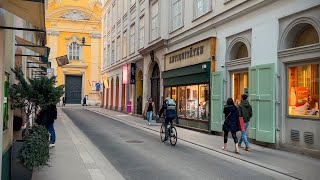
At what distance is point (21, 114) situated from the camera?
8.97 meters

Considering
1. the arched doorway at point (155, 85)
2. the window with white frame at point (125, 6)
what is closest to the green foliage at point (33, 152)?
the arched doorway at point (155, 85)

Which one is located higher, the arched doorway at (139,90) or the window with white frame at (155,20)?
the window with white frame at (155,20)

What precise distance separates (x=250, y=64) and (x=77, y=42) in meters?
47.2

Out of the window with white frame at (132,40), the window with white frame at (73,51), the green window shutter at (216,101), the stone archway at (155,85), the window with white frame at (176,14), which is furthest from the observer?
the window with white frame at (73,51)

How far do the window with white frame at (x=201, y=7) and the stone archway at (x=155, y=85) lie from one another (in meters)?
7.83

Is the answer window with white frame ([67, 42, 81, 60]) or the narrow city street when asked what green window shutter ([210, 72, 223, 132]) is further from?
window with white frame ([67, 42, 81, 60])

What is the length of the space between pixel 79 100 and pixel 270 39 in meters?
47.6

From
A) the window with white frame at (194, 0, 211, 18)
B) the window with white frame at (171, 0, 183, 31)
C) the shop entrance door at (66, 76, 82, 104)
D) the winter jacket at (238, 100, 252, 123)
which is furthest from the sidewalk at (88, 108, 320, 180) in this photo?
the shop entrance door at (66, 76, 82, 104)

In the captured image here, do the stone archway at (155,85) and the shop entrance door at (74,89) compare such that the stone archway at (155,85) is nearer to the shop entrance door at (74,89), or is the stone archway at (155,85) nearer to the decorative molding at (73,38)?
the shop entrance door at (74,89)

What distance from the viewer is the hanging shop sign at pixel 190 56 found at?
708 inches

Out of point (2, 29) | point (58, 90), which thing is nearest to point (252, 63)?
point (58, 90)

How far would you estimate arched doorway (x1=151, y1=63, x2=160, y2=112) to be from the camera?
26422 millimetres

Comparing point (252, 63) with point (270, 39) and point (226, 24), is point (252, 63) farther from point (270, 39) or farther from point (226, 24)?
point (226, 24)

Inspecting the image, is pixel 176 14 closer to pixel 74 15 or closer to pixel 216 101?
pixel 216 101
